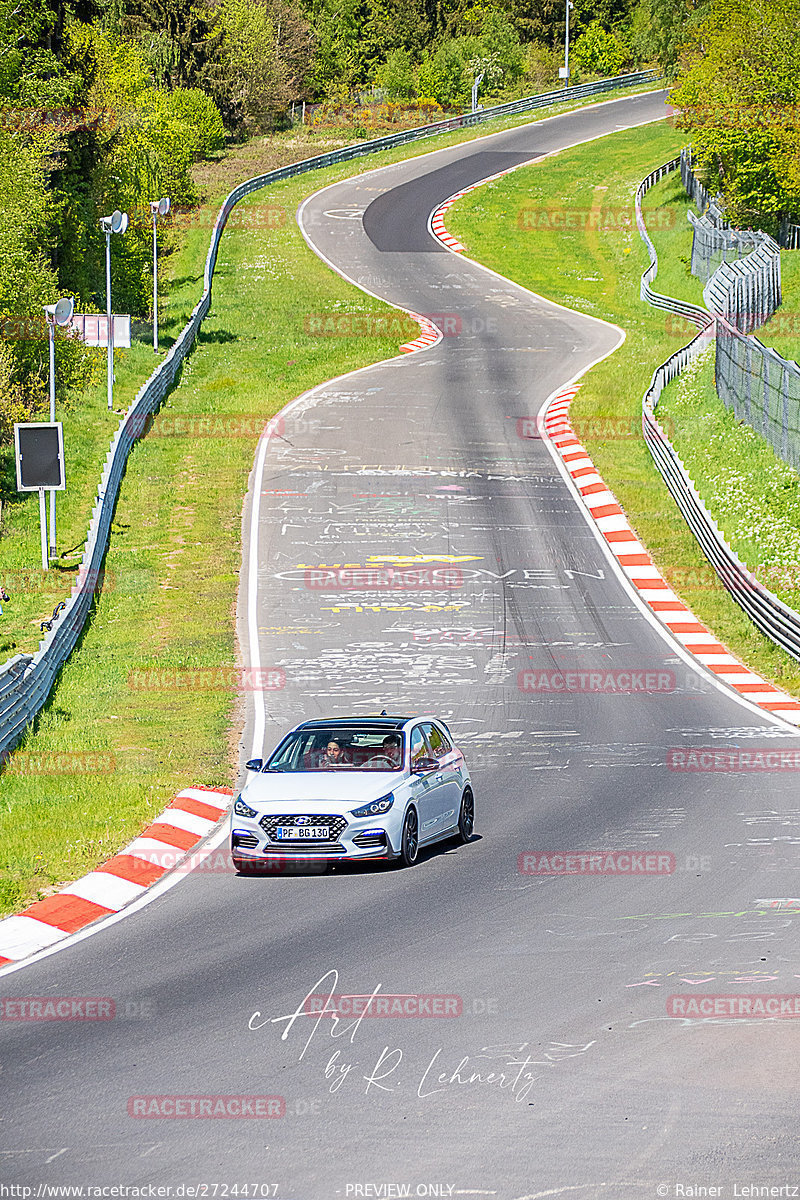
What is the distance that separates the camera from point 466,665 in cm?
2516

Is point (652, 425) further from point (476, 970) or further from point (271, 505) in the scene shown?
point (476, 970)

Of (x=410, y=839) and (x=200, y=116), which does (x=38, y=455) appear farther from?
(x=200, y=116)

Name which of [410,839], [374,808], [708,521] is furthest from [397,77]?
[374,808]

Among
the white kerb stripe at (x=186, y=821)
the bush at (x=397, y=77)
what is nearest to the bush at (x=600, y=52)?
the bush at (x=397, y=77)

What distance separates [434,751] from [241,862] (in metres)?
2.63

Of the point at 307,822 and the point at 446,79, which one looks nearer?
the point at 307,822

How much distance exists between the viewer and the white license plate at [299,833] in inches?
569

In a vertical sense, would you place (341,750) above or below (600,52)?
below

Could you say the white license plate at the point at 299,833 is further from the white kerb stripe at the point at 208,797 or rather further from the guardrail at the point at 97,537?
the guardrail at the point at 97,537

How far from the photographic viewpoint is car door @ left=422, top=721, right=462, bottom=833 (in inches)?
614

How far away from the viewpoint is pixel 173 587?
30297 mm

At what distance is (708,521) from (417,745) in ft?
57.0

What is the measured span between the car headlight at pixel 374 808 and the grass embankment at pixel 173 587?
9.47ft

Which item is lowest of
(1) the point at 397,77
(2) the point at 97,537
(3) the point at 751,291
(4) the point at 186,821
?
(2) the point at 97,537
